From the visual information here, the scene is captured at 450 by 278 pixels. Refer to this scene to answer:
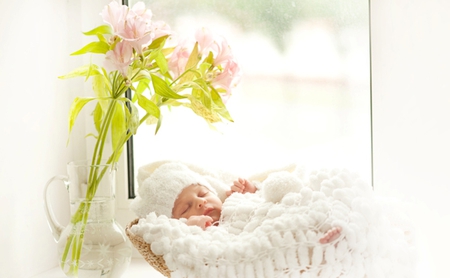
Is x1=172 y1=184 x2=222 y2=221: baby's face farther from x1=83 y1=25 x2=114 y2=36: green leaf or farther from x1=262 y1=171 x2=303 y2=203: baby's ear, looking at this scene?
x1=83 y1=25 x2=114 y2=36: green leaf

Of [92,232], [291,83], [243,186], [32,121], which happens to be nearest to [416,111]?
[291,83]

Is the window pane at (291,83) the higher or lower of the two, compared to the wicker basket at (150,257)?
higher

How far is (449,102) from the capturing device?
4.14ft

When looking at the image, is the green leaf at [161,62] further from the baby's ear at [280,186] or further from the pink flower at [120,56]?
the baby's ear at [280,186]

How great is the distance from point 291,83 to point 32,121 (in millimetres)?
684

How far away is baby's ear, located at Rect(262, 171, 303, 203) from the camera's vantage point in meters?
1.04

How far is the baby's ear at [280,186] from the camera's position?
3.42 feet

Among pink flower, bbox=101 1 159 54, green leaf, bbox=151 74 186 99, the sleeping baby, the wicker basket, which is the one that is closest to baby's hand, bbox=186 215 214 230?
the sleeping baby

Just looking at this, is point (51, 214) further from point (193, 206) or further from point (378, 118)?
point (378, 118)

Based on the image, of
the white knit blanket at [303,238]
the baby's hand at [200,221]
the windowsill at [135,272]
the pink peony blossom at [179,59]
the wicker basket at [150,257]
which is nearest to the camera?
the white knit blanket at [303,238]

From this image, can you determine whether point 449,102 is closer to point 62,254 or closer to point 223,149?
point 223,149

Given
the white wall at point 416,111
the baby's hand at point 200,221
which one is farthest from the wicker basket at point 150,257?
the white wall at point 416,111

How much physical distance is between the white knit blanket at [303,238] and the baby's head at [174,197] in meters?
0.13

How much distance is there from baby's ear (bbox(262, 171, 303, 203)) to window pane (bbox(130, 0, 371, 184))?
39cm
